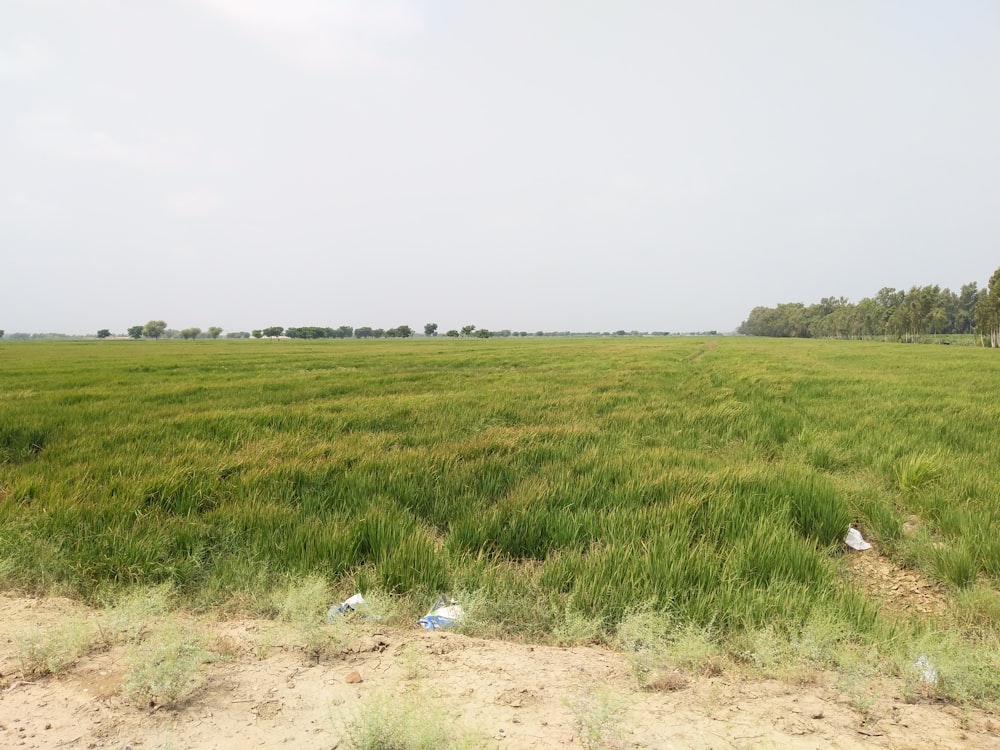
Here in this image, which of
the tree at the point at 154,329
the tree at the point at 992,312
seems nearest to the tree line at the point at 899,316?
the tree at the point at 992,312

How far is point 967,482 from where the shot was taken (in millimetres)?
4000

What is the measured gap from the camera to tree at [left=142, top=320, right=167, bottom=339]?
579 feet

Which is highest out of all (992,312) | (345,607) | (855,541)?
(992,312)

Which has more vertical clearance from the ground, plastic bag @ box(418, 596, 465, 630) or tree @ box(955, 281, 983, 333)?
tree @ box(955, 281, 983, 333)

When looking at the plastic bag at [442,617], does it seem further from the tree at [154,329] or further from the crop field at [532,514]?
the tree at [154,329]

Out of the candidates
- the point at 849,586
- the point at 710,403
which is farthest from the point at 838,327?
the point at 849,586

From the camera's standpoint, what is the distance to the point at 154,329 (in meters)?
177

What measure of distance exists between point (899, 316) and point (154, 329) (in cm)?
23498

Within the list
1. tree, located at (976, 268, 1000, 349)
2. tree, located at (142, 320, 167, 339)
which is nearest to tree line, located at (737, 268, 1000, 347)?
tree, located at (976, 268, 1000, 349)

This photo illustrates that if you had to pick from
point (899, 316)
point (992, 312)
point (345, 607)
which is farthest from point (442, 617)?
point (899, 316)

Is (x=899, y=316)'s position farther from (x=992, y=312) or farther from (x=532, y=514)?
(x=532, y=514)

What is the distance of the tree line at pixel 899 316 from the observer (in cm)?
5572

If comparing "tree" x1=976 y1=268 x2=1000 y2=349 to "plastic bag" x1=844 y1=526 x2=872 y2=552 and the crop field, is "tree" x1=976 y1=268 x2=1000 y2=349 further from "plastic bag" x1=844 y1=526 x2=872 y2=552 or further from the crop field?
"plastic bag" x1=844 y1=526 x2=872 y2=552

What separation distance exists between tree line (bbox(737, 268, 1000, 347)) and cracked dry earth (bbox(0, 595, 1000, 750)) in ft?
248
